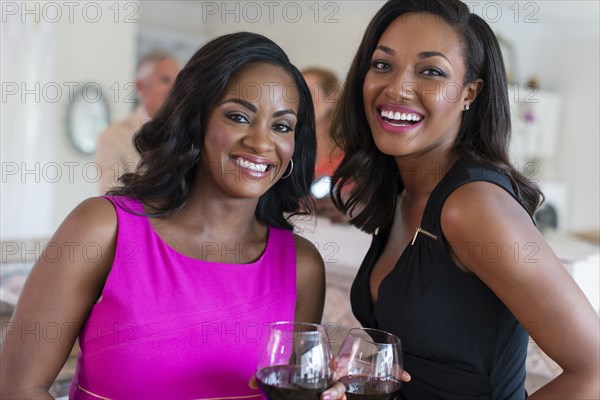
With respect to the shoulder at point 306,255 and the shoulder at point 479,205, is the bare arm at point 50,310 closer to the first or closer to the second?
the shoulder at point 306,255

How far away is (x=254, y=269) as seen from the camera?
5.73ft

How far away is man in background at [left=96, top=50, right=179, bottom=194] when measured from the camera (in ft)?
12.1

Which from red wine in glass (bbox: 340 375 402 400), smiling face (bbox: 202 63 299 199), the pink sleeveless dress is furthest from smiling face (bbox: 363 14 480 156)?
red wine in glass (bbox: 340 375 402 400)

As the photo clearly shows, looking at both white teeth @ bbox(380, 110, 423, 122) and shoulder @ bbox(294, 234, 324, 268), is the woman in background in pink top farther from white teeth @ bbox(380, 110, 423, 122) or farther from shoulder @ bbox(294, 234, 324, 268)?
white teeth @ bbox(380, 110, 423, 122)

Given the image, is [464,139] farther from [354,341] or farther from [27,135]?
[27,135]

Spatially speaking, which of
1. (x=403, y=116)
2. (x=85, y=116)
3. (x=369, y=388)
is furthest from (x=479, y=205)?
(x=85, y=116)

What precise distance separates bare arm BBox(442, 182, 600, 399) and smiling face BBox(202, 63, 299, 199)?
0.48 m

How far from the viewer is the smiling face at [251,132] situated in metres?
1.67

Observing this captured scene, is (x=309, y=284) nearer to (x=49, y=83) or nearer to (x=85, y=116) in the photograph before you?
(x=49, y=83)

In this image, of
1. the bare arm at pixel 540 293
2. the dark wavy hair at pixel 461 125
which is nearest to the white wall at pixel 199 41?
the dark wavy hair at pixel 461 125

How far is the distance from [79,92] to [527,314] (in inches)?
183

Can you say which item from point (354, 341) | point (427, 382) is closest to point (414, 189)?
point (427, 382)

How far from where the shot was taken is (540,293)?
1.40 metres

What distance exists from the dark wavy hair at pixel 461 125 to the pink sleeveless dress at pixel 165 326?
478 mm
